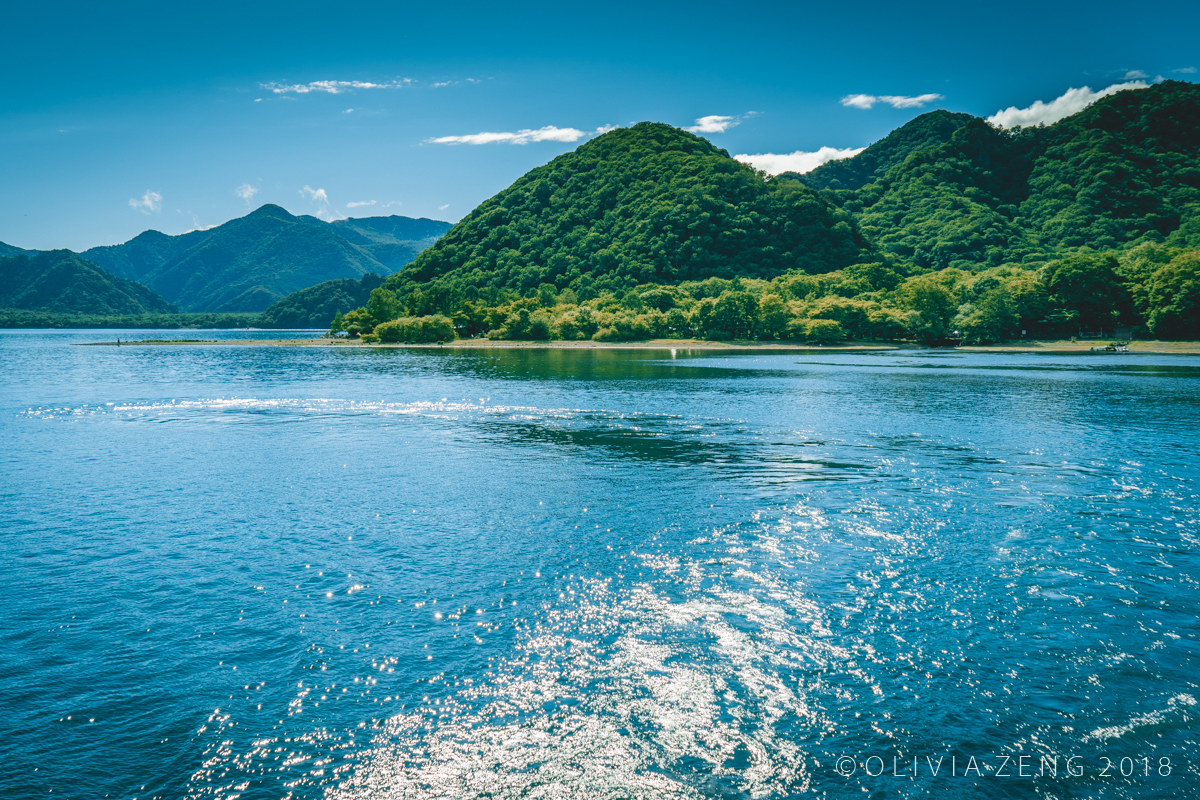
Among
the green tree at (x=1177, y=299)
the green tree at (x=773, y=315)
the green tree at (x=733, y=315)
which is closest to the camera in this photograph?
the green tree at (x=1177, y=299)

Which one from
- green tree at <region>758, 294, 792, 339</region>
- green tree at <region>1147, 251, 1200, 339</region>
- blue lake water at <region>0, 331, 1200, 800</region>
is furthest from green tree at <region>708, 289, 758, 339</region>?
blue lake water at <region>0, 331, 1200, 800</region>

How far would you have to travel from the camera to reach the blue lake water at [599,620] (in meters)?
11.6

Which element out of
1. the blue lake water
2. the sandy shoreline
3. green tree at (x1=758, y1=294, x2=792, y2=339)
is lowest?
the blue lake water

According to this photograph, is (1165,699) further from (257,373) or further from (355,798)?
(257,373)

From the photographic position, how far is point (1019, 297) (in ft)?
510

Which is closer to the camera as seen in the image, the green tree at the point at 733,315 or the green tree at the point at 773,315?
the green tree at the point at 773,315

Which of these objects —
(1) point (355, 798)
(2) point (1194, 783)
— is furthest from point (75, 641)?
(2) point (1194, 783)

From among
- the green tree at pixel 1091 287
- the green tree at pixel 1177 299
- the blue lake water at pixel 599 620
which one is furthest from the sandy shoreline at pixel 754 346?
the blue lake water at pixel 599 620

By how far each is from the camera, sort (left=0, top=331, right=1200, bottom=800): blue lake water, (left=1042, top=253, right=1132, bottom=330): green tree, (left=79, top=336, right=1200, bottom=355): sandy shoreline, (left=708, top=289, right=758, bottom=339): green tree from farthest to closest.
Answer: (left=708, top=289, right=758, bottom=339): green tree, (left=1042, top=253, right=1132, bottom=330): green tree, (left=79, top=336, right=1200, bottom=355): sandy shoreline, (left=0, top=331, right=1200, bottom=800): blue lake water

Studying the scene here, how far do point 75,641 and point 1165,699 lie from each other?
23.7 m

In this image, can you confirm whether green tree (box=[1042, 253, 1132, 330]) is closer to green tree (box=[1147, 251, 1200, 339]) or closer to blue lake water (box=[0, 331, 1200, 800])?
green tree (box=[1147, 251, 1200, 339])

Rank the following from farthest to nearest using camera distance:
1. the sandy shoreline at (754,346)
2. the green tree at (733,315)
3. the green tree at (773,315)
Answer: the green tree at (733,315), the green tree at (773,315), the sandy shoreline at (754,346)

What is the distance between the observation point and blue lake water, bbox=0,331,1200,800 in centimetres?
1161

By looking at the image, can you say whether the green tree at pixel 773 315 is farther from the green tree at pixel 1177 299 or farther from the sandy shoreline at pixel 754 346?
the green tree at pixel 1177 299
